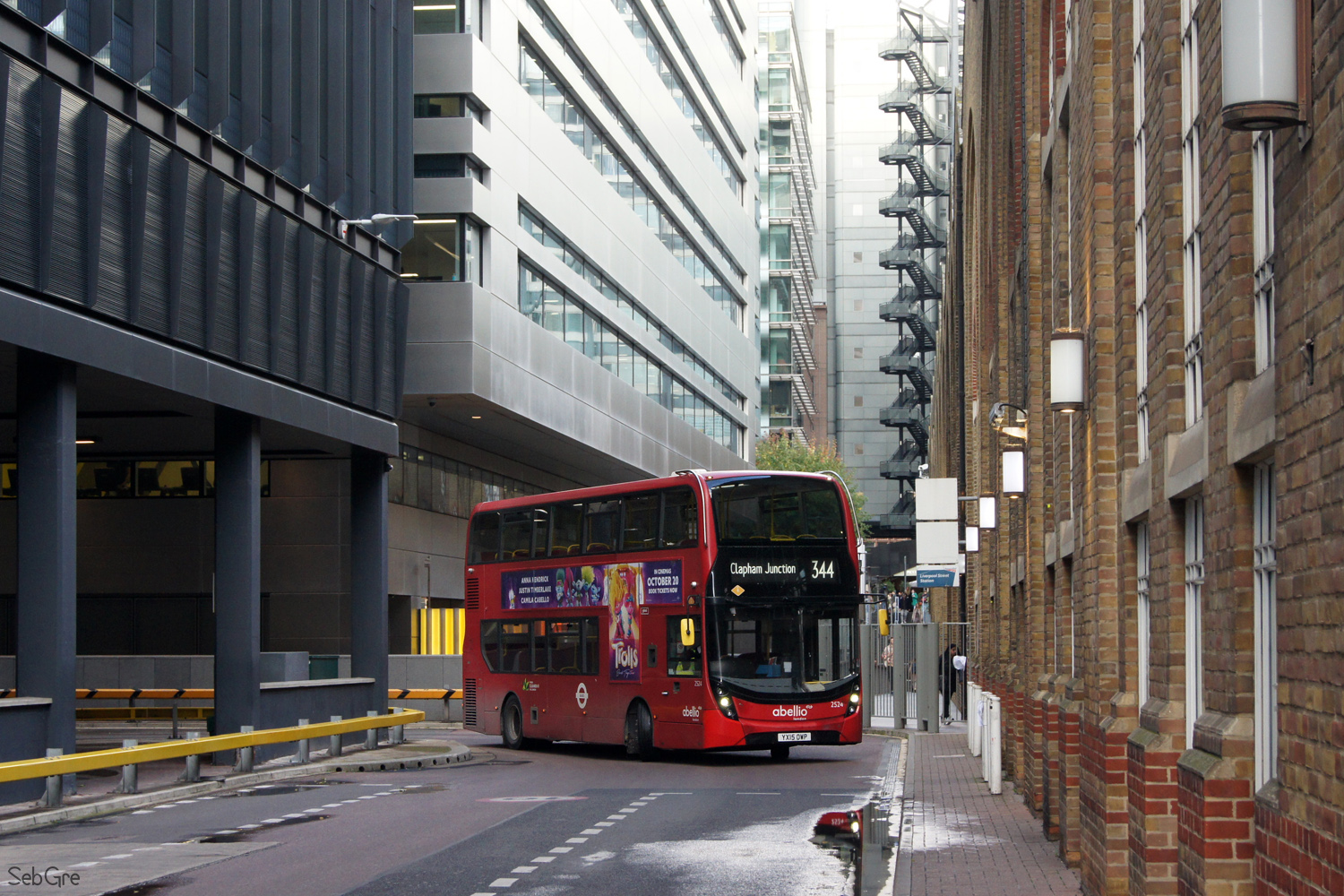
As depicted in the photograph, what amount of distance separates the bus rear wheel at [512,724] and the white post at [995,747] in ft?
37.7

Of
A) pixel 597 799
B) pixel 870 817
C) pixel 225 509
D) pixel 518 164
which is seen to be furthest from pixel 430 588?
pixel 870 817

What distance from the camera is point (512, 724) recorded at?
29.3 m

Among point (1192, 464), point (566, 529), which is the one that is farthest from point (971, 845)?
point (566, 529)

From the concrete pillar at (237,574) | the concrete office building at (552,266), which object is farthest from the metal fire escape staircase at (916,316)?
the concrete pillar at (237,574)

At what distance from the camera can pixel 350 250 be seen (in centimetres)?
2881

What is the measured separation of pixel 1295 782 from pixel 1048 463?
12.3m

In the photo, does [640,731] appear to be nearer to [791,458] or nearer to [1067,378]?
[1067,378]

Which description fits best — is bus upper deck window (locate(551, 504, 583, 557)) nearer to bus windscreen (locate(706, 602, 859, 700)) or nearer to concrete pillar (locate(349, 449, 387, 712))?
bus windscreen (locate(706, 602, 859, 700))

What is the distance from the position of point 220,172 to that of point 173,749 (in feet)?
27.4

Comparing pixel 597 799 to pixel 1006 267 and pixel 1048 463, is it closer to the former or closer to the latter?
pixel 1048 463

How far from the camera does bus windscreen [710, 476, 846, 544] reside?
23984 mm

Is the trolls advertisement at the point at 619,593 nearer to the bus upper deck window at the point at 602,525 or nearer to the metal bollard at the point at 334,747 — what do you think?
the bus upper deck window at the point at 602,525

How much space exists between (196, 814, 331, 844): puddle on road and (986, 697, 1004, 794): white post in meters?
7.30

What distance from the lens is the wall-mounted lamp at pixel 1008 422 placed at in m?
→ 18.1
